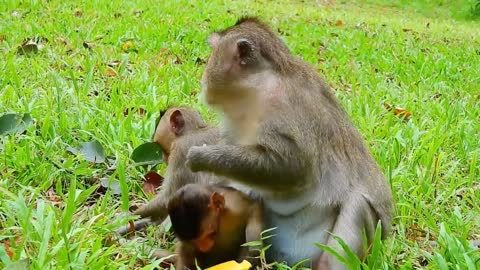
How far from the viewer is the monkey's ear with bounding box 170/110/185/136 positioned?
11.6ft

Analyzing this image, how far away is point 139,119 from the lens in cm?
455

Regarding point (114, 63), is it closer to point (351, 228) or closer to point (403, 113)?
point (403, 113)

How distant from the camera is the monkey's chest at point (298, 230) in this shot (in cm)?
276

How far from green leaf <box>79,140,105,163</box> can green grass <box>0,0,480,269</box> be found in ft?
0.16

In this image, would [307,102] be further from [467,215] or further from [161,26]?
[161,26]

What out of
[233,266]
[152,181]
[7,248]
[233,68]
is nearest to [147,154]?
[152,181]

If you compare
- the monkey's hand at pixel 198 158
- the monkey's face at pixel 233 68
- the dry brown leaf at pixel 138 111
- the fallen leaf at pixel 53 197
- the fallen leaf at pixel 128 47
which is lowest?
the fallen leaf at pixel 128 47

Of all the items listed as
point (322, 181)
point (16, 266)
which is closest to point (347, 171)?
point (322, 181)

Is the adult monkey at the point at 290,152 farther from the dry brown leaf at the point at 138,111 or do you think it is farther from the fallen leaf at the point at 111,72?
the fallen leaf at the point at 111,72

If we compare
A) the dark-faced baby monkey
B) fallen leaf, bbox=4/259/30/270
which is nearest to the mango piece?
the dark-faced baby monkey

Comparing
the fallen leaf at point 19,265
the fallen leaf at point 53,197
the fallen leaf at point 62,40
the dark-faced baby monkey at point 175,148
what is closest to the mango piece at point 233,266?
the dark-faced baby monkey at point 175,148

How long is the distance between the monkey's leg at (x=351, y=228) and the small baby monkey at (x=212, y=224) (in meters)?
0.27

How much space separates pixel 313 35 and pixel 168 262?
710cm

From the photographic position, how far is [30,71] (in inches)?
204
